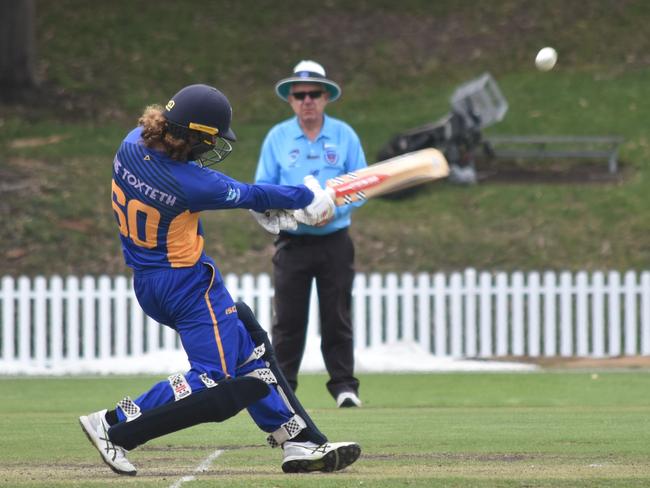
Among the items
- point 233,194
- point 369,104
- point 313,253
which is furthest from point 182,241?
point 369,104

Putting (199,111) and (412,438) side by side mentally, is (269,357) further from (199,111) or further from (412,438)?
(412,438)

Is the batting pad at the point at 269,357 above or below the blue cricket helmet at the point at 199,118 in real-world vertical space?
below

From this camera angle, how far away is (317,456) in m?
6.27

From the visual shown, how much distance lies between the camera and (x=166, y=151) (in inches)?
242

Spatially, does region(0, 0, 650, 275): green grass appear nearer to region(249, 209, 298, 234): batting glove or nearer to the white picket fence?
the white picket fence

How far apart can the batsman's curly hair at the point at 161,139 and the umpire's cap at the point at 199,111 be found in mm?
53

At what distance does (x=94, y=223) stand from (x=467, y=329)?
230 inches

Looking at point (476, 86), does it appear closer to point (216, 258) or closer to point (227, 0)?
point (216, 258)

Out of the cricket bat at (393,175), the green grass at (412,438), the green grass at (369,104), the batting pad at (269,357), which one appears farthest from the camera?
the green grass at (369,104)

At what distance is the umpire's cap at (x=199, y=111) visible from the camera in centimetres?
610

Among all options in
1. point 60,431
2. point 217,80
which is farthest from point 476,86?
point 60,431

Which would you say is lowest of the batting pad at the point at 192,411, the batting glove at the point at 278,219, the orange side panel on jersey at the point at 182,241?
the batting pad at the point at 192,411

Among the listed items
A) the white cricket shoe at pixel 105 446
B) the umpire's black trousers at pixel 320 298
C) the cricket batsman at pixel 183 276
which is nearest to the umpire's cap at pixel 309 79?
the umpire's black trousers at pixel 320 298

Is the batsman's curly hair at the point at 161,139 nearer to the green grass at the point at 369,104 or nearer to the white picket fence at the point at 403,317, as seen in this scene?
the white picket fence at the point at 403,317
